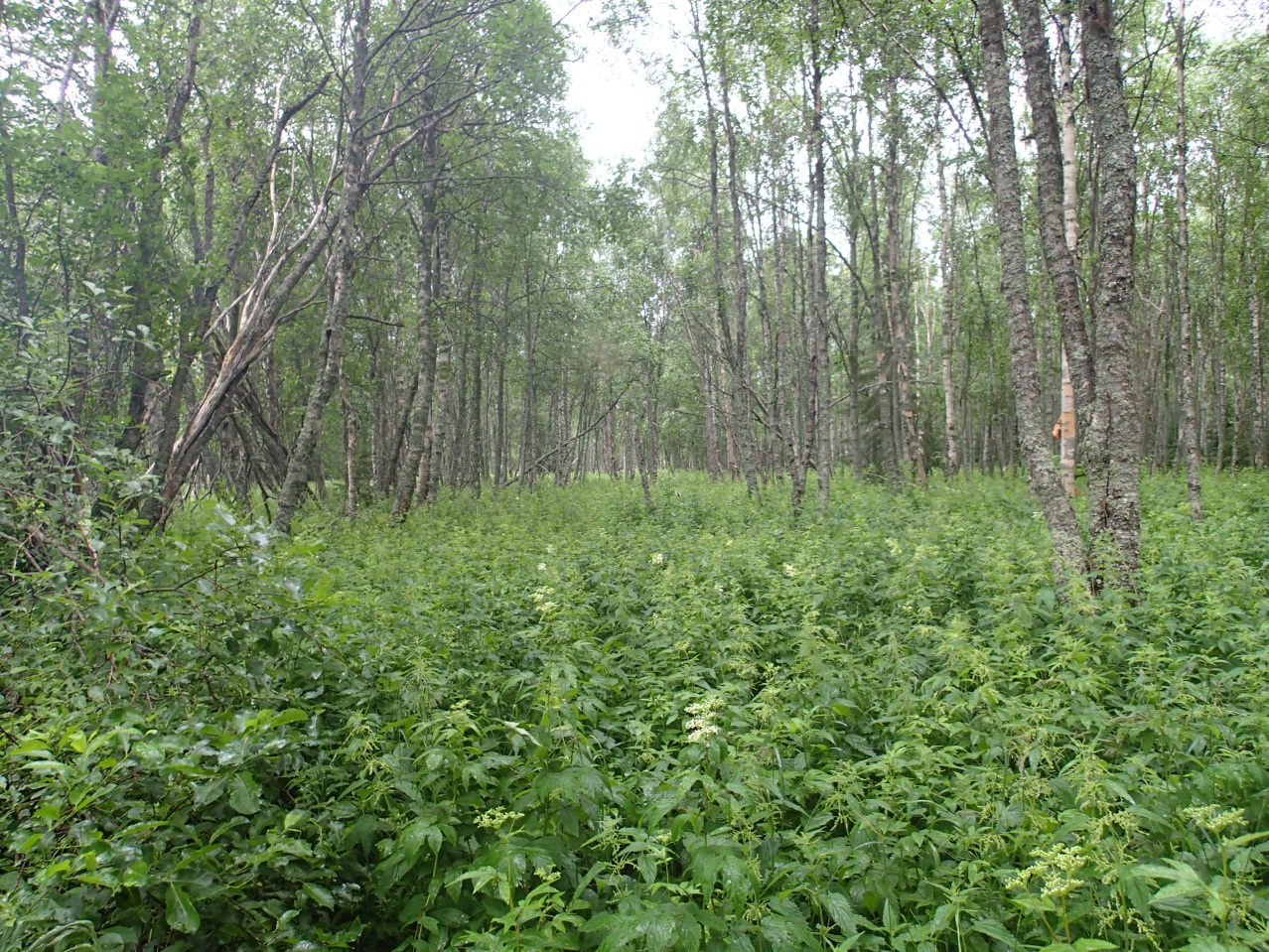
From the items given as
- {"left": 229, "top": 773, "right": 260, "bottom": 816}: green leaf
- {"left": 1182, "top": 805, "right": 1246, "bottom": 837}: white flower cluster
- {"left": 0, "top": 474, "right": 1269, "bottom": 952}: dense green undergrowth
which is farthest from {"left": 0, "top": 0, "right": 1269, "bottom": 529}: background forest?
{"left": 1182, "top": 805, "right": 1246, "bottom": 837}: white flower cluster

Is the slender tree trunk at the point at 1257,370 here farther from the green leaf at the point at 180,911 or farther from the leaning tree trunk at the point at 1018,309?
the green leaf at the point at 180,911

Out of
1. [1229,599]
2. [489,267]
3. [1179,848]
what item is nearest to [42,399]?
[1179,848]

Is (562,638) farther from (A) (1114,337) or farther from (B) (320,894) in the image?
(A) (1114,337)

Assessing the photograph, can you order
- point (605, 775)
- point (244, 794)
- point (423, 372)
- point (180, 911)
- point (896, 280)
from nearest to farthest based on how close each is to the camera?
point (180, 911) < point (244, 794) < point (605, 775) < point (423, 372) < point (896, 280)

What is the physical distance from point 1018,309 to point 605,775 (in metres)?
6.49

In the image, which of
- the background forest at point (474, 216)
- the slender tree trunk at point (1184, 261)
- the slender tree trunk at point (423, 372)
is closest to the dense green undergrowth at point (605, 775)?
the background forest at point (474, 216)

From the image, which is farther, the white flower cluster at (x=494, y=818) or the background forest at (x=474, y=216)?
the background forest at (x=474, y=216)

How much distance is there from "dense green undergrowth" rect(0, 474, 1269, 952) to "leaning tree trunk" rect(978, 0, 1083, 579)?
2.91 feet

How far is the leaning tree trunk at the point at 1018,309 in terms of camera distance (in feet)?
21.0

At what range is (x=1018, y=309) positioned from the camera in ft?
22.7

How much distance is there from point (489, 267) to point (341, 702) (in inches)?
718

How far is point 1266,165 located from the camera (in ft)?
55.5

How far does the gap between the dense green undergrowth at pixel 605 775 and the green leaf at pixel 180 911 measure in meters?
0.03

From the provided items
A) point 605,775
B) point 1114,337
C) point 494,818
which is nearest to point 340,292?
point 605,775
